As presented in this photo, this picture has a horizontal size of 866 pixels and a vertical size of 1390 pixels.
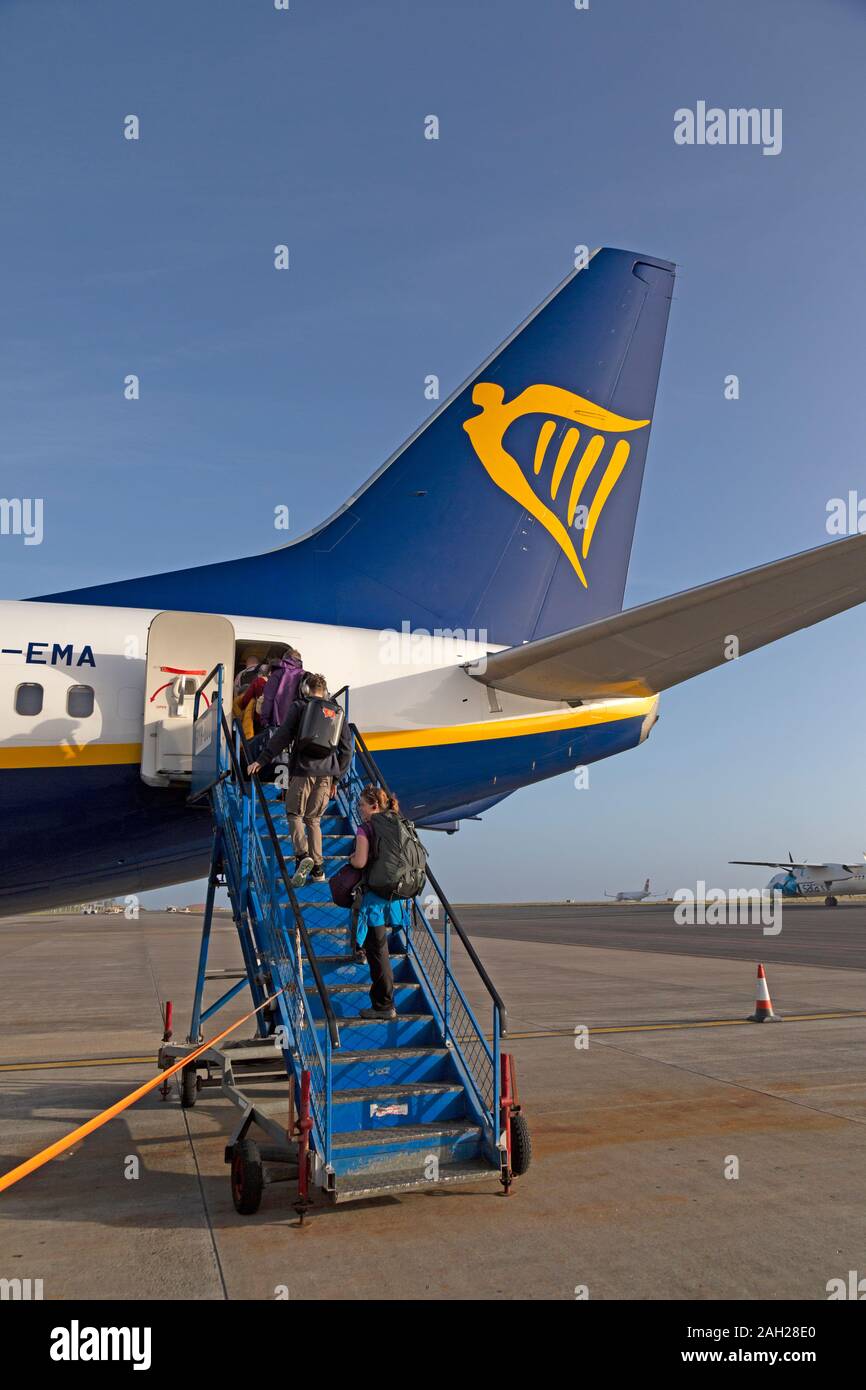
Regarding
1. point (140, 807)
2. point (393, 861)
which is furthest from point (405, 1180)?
point (140, 807)

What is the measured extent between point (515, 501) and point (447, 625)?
1902 mm

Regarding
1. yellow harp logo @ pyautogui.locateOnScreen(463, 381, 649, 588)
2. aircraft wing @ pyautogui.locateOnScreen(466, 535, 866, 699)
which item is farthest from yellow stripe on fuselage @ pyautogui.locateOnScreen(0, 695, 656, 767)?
yellow harp logo @ pyautogui.locateOnScreen(463, 381, 649, 588)

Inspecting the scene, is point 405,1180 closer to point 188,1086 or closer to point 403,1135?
point 403,1135

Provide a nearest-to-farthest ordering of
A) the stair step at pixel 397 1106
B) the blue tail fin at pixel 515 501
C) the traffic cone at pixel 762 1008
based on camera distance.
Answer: the stair step at pixel 397 1106 → the blue tail fin at pixel 515 501 → the traffic cone at pixel 762 1008

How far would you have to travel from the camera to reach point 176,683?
391 inches

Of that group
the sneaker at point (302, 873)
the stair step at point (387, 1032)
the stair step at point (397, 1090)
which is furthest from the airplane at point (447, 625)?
the stair step at point (397, 1090)

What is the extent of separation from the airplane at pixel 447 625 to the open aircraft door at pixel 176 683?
2cm

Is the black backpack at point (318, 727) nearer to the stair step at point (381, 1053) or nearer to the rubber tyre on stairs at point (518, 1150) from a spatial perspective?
the stair step at point (381, 1053)

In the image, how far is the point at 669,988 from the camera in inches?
741

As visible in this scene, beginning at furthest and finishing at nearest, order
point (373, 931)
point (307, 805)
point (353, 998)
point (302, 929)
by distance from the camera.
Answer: point (307, 805) < point (353, 998) < point (373, 931) < point (302, 929)

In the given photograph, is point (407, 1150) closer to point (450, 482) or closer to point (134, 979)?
point (450, 482)

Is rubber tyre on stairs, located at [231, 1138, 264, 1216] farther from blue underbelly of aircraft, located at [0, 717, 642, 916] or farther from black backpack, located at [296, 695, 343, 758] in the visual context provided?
blue underbelly of aircraft, located at [0, 717, 642, 916]

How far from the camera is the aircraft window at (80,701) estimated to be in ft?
31.4
